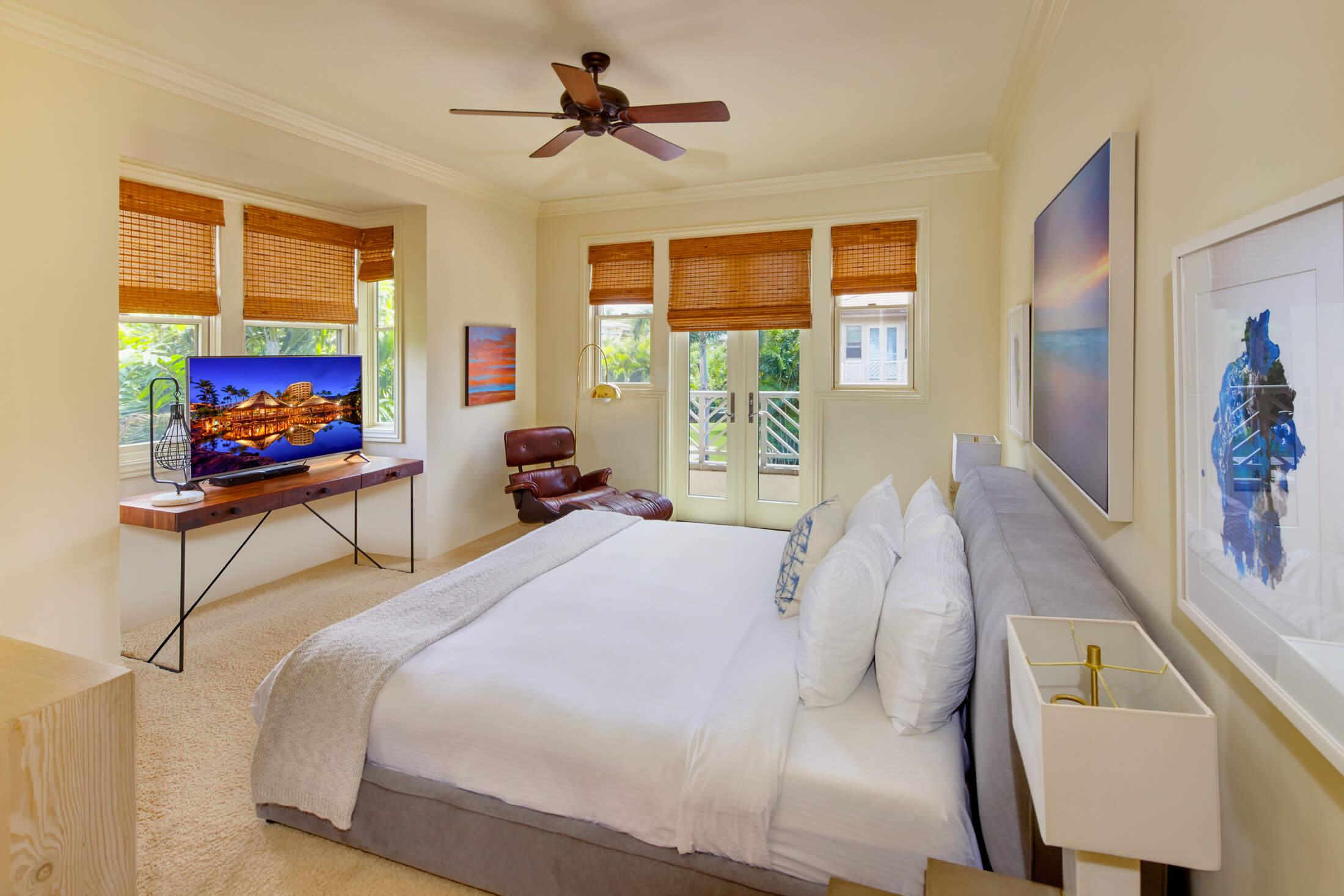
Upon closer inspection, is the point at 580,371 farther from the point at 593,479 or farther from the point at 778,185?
the point at 778,185

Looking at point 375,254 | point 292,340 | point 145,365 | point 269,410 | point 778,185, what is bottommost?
point 269,410

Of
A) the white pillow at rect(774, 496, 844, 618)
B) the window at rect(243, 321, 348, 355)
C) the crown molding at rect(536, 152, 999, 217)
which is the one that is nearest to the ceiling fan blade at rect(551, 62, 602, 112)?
the white pillow at rect(774, 496, 844, 618)

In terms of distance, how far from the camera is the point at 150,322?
3.71 meters

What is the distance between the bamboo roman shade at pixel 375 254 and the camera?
4.70 meters

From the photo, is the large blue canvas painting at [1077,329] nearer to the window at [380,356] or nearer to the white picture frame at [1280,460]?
the white picture frame at [1280,460]

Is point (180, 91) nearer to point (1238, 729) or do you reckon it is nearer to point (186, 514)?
point (186, 514)

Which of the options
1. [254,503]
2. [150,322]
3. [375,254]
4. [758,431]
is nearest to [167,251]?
[150,322]

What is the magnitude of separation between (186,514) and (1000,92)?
4301 mm

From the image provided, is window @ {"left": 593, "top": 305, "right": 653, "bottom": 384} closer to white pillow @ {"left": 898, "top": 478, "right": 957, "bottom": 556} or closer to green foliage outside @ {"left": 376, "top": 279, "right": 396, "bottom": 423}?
green foliage outside @ {"left": 376, "top": 279, "right": 396, "bottom": 423}

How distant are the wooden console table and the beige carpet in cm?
16

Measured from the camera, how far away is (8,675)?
64 cm

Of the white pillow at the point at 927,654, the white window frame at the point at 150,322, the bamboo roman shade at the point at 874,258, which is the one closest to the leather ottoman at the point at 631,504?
the bamboo roman shade at the point at 874,258

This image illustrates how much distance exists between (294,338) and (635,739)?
162 inches

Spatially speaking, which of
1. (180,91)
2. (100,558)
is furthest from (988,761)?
(180,91)
